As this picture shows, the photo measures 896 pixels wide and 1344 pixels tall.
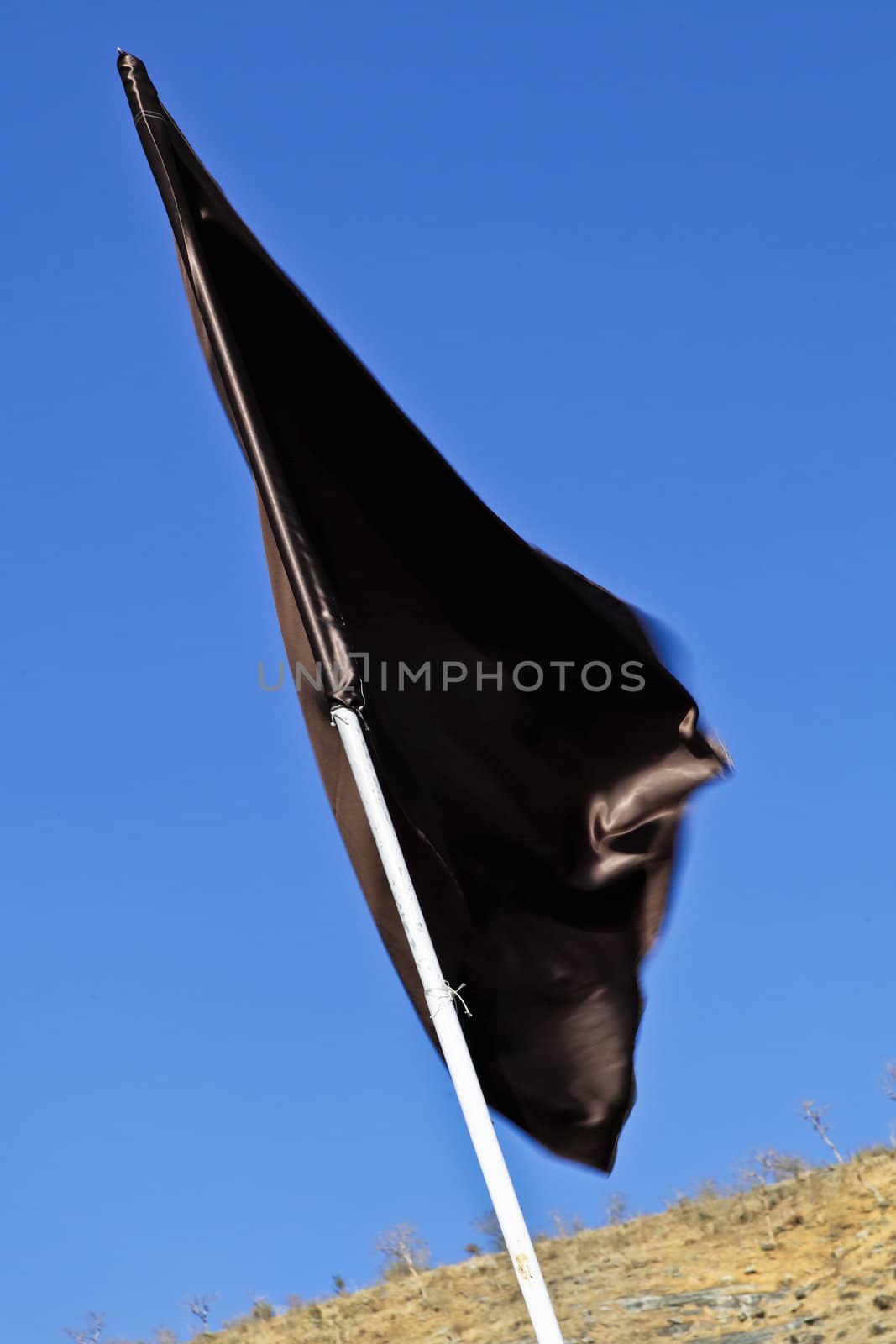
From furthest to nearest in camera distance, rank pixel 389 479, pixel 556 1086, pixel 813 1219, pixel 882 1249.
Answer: pixel 813 1219, pixel 882 1249, pixel 389 479, pixel 556 1086

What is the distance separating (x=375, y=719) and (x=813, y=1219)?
23124mm

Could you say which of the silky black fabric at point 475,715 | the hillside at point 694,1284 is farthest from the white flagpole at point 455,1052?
the hillside at point 694,1284

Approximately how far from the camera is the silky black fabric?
4219mm

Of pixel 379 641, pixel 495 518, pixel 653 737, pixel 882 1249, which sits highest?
pixel 495 518

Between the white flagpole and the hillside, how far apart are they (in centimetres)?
1690

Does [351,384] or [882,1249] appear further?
[882,1249]

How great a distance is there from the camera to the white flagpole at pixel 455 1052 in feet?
10.3

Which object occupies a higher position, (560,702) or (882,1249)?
(560,702)

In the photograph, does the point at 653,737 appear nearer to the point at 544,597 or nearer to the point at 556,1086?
the point at 544,597

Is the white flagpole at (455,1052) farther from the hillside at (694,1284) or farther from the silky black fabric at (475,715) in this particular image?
the hillside at (694,1284)

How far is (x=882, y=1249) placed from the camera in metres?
21.9

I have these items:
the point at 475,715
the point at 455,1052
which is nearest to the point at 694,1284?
the point at 475,715

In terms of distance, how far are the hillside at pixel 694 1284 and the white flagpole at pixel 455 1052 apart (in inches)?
665

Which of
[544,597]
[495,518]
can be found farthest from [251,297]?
[544,597]
